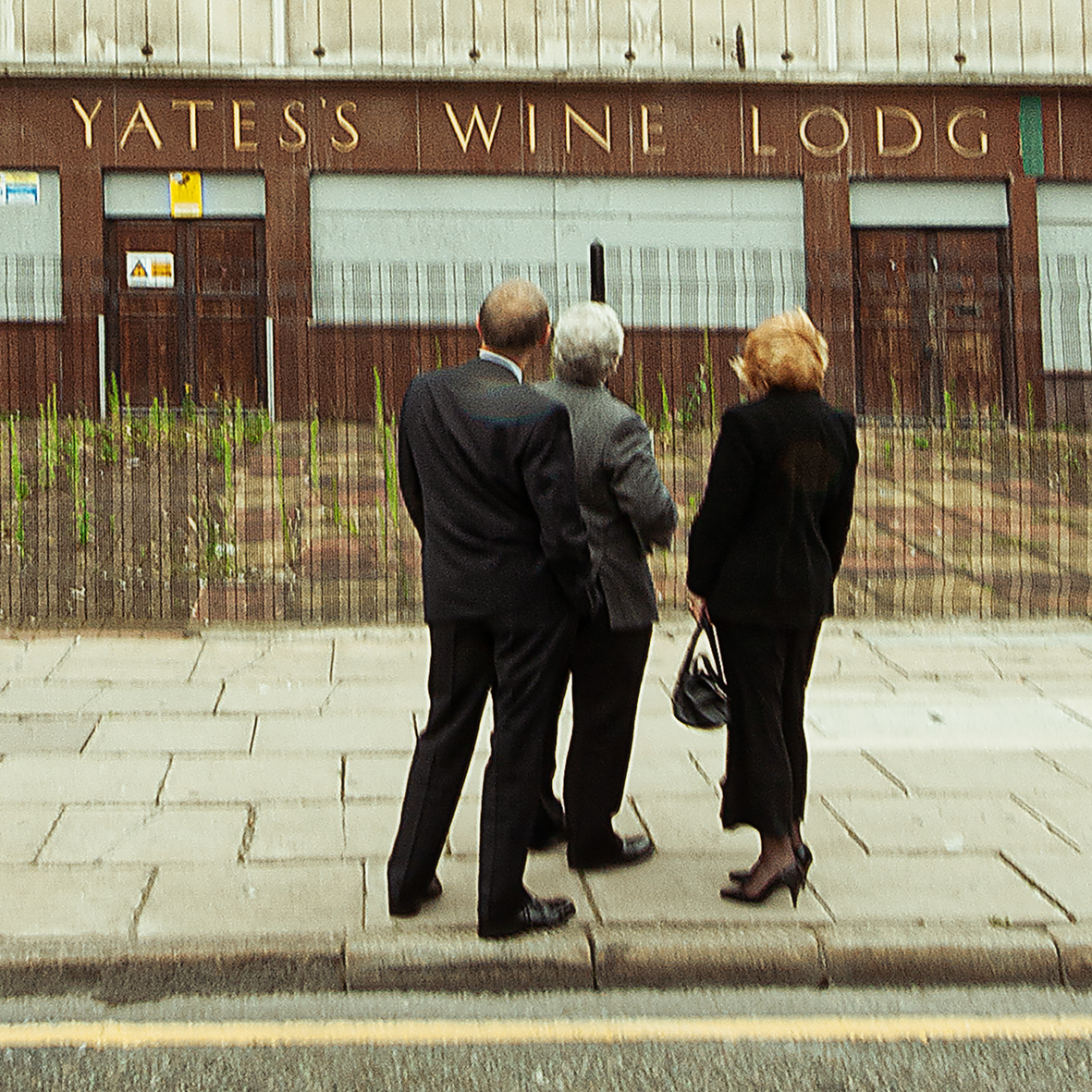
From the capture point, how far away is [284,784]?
5.79 metres

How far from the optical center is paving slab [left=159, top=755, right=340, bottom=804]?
18.5 ft

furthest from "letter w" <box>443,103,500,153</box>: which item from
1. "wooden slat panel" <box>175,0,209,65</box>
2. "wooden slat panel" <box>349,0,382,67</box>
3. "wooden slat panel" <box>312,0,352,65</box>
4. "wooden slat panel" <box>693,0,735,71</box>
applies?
"wooden slat panel" <box>175,0,209,65</box>

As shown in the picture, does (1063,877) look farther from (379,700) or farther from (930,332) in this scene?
(930,332)

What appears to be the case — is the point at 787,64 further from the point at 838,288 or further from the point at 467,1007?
the point at 467,1007

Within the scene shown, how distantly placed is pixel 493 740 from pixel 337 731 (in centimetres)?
249

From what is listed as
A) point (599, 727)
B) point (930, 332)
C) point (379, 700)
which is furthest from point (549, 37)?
point (599, 727)

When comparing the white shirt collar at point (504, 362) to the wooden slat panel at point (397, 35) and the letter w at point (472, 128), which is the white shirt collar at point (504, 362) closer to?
the letter w at point (472, 128)

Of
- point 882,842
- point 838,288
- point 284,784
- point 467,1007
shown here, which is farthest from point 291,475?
point 467,1007

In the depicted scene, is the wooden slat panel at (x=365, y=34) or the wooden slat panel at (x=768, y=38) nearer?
the wooden slat panel at (x=365, y=34)

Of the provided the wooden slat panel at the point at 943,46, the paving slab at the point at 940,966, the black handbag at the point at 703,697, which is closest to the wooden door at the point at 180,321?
the wooden slat panel at the point at 943,46

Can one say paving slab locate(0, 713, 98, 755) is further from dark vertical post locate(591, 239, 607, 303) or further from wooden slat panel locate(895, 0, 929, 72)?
wooden slat panel locate(895, 0, 929, 72)

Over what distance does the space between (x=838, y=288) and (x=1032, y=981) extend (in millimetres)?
8710

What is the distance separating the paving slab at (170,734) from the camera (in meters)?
6.30

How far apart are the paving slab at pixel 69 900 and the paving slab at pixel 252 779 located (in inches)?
32.6
